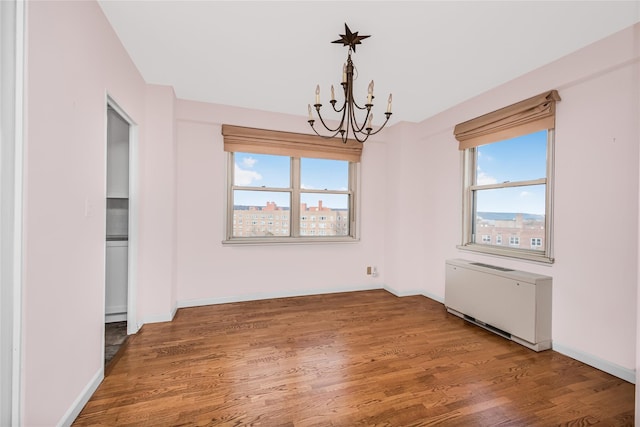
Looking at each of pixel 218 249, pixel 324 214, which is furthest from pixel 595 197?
pixel 218 249

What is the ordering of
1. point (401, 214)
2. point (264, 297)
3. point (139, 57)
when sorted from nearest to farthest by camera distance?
point (139, 57)
point (264, 297)
point (401, 214)

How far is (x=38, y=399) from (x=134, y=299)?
1.61 meters

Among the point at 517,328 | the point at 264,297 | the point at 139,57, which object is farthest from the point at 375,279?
the point at 139,57

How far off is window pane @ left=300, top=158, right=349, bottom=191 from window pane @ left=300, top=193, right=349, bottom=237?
0.14 m

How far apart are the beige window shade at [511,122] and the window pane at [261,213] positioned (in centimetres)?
251

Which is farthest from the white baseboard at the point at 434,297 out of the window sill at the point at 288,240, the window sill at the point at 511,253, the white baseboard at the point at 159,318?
the white baseboard at the point at 159,318

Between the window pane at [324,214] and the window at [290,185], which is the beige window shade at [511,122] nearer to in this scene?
the window at [290,185]

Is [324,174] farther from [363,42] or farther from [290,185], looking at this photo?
[363,42]

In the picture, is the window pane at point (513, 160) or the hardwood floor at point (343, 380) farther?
the window pane at point (513, 160)

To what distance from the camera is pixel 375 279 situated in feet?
14.8

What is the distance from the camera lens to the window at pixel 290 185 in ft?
12.5

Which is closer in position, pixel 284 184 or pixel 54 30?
pixel 54 30

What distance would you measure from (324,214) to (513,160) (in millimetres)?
2515

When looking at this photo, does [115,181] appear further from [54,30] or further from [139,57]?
[54,30]
